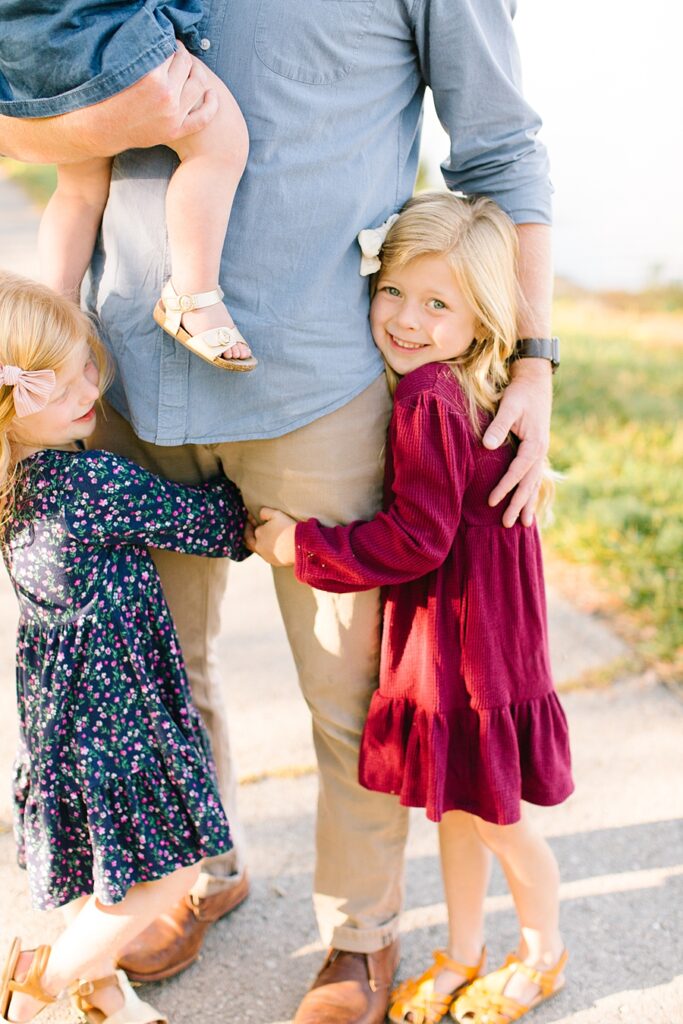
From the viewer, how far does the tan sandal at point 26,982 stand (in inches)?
75.7

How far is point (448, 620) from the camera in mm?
1934

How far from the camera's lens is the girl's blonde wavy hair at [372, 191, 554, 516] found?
186cm

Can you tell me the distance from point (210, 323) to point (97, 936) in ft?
3.75

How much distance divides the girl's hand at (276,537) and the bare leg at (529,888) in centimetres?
65

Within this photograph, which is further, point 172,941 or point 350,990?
point 172,941

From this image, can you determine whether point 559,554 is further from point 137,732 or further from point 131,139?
point 131,139

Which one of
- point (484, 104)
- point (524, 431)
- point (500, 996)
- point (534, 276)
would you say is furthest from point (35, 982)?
point (484, 104)

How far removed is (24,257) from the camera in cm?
788

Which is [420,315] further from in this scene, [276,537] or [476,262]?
[276,537]

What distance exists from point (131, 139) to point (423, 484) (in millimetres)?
742

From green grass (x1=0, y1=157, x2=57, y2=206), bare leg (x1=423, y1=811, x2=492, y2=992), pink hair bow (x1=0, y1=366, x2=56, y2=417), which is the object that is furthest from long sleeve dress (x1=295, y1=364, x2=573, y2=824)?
green grass (x1=0, y1=157, x2=57, y2=206)

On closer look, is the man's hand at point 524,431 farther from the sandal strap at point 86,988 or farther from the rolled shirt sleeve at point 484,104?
the sandal strap at point 86,988

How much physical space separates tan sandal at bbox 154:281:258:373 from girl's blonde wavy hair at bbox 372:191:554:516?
33cm

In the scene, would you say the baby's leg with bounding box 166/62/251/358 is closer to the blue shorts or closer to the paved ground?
the blue shorts
